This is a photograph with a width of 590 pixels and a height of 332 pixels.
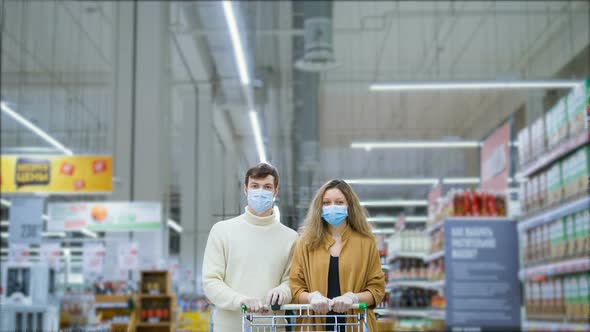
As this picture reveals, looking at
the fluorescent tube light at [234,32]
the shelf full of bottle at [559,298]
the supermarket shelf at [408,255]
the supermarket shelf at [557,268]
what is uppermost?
the fluorescent tube light at [234,32]

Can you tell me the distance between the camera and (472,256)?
788cm

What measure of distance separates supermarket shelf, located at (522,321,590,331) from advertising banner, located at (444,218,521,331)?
376 mm

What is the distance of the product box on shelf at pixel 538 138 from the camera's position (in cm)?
667

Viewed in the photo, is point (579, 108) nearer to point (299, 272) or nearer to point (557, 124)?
point (557, 124)

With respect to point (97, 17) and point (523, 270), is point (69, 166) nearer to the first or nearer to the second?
point (97, 17)

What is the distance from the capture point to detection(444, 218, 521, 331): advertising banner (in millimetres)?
7695

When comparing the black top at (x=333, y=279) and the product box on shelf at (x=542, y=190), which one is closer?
the black top at (x=333, y=279)

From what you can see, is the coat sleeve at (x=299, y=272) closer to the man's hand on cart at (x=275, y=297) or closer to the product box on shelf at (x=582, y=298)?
the man's hand on cart at (x=275, y=297)

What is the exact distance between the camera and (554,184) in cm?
635

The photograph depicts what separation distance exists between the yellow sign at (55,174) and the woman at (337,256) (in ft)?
32.9

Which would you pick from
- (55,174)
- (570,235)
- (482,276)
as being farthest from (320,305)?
(55,174)

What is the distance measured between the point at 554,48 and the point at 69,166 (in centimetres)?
1024

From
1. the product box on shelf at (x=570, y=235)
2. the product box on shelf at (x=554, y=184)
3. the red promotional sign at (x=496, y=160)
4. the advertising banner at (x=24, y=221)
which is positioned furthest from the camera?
the advertising banner at (x=24, y=221)

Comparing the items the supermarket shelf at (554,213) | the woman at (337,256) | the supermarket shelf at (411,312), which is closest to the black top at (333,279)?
the woman at (337,256)
